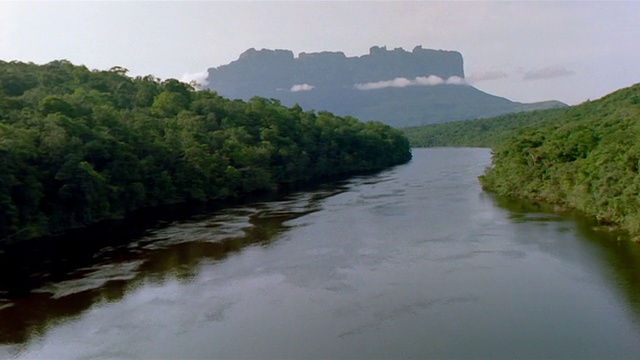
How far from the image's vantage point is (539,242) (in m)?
26.6

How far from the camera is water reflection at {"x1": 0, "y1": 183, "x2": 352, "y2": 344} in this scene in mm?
19625

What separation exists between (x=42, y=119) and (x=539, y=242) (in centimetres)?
2795

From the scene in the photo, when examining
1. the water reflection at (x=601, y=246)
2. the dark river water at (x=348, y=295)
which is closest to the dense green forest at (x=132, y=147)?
the dark river water at (x=348, y=295)

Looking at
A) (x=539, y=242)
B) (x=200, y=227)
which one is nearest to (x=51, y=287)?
(x=200, y=227)

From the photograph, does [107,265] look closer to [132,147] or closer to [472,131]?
[132,147]

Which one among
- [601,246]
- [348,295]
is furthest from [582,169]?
[348,295]

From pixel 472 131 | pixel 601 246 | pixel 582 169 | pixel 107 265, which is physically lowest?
pixel 601 246

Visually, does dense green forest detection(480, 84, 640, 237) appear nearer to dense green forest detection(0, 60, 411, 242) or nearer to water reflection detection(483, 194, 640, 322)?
water reflection detection(483, 194, 640, 322)

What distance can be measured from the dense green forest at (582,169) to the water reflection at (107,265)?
15738 mm

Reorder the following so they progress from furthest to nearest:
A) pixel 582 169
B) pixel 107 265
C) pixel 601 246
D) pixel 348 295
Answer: pixel 582 169
pixel 107 265
pixel 601 246
pixel 348 295

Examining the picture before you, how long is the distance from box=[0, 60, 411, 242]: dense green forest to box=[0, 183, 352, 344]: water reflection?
14.6 ft

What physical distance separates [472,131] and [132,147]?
105 meters

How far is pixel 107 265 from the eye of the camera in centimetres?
2552

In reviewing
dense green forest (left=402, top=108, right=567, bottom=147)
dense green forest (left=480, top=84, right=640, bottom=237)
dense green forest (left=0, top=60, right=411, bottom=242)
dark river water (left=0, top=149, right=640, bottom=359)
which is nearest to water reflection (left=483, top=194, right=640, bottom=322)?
dark river water (left=0, top=149, right=640, bottom=359)
